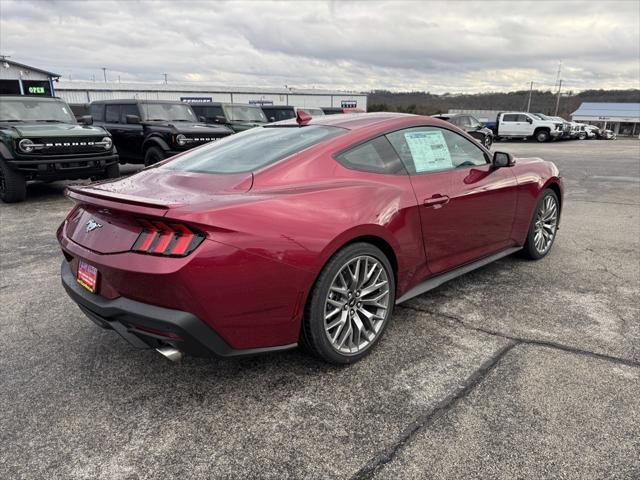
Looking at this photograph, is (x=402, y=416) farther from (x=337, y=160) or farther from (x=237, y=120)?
(x=237, y=120)

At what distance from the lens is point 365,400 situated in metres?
2.52

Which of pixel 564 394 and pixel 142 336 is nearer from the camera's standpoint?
pixel 142 336

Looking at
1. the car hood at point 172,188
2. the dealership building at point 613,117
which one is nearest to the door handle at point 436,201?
the car hood at point 172,188

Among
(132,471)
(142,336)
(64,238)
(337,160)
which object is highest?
(337,160)

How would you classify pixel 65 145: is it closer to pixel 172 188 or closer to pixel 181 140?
pixel 181 140

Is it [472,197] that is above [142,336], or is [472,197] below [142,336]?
above

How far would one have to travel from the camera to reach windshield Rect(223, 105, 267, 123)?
13.5 metres

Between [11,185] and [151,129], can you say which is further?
[151,129]

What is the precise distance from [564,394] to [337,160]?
5.96 ft

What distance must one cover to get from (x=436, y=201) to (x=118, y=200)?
202 cm

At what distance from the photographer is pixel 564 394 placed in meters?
2.52

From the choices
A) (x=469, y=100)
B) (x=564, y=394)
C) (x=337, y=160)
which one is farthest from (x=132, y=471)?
(x=469, y=100)

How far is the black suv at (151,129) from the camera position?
966 centimetres

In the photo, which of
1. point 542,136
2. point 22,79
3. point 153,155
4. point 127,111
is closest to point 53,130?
point 153,155
